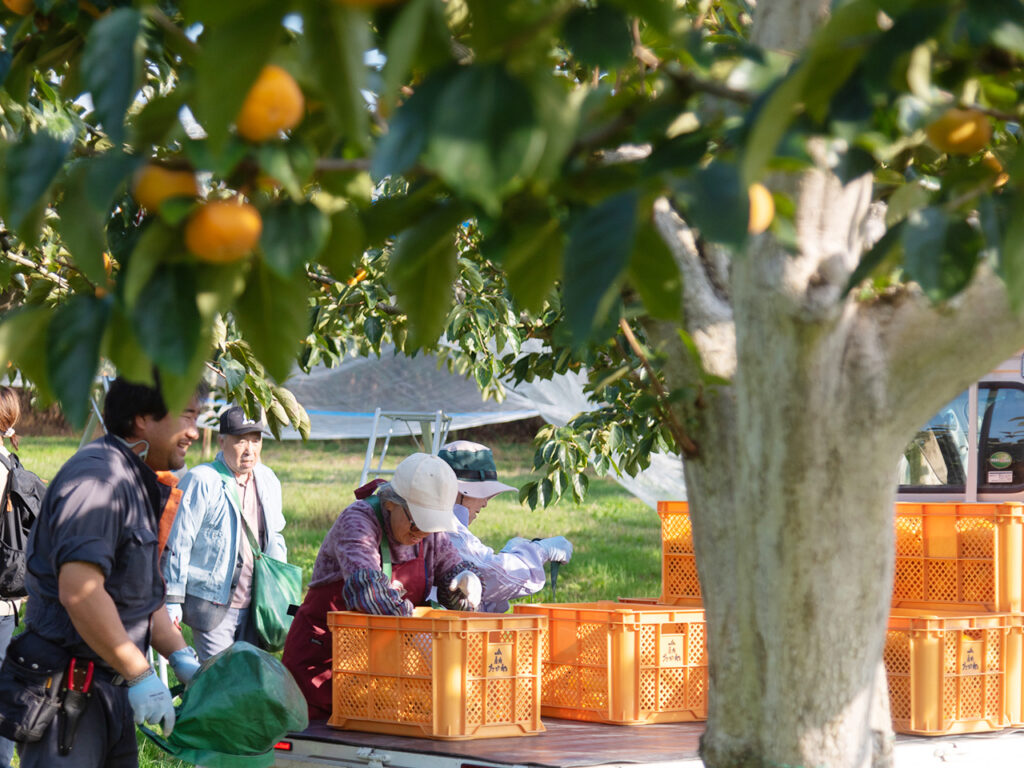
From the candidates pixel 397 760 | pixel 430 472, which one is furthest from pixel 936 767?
pixel 430 472

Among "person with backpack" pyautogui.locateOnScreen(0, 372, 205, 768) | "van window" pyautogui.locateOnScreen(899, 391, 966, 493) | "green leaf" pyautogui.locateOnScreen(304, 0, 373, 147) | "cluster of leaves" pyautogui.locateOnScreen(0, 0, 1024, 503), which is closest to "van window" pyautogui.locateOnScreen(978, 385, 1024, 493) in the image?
"van window" pyautogui.locateOnScreen(899, 391, 966, 493)

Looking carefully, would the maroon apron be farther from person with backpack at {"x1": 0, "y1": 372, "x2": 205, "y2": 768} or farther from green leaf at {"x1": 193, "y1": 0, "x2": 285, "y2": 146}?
green leaf at {"x1": 193, "y1": 0, "x2": 285, "y2": 146}

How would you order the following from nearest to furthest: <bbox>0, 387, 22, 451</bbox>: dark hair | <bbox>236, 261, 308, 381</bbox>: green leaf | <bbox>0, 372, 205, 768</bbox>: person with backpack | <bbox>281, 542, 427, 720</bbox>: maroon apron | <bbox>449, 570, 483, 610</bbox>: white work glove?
<bbox>236, 261, 308, 381</bbox>: green leaf < <bbox>0, 372, 205, 768</bbox>: person with backpack < <bbox>281, 542, 427, 720</bbox>: maroon apron < <bbox>449, 570, 483, 610</bbox>: white work glove < <bbox>0, 387, 22, 451</bbox>: dark hair

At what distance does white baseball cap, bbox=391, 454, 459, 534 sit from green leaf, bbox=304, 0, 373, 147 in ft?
8.94

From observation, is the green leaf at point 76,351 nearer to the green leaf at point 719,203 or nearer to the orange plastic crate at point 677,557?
the green leaf at point 719,203

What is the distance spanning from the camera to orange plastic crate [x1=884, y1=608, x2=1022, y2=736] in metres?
3.22

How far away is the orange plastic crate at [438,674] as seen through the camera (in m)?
2.96

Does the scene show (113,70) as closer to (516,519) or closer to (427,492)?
(427,492)

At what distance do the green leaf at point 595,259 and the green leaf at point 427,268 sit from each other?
139mm

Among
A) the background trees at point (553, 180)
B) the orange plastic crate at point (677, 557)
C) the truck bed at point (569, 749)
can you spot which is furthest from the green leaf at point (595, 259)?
the orange plastic crate at point (677, 557)

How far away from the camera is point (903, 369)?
4.75 feet

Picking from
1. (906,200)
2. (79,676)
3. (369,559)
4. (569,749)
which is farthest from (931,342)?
(369,559)

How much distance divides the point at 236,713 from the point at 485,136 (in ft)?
7.26

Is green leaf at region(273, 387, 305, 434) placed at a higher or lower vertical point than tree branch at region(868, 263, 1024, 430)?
higher
